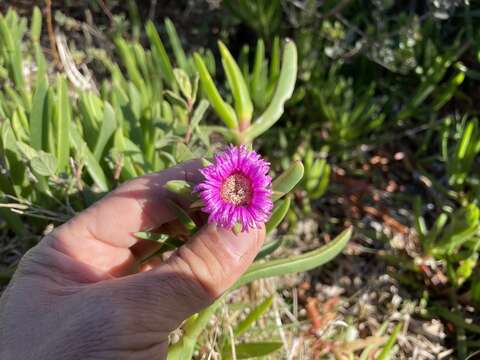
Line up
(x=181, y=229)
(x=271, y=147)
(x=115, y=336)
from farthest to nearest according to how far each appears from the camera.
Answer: (x=271, y=147)
(x=181, y=229)
(x=115, y=336)

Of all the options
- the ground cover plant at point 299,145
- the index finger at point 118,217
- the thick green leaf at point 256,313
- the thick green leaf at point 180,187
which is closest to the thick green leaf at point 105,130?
the ground cover plant at point 299,145

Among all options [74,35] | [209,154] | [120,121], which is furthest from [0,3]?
[209,154]

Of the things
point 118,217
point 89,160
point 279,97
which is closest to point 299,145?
point 279,97

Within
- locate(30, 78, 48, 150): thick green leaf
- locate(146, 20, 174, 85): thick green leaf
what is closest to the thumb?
locate(30, 78, 48, 150): thick green leaf

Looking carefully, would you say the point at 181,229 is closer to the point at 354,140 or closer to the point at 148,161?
the point at 148,161

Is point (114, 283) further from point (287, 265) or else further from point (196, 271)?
point (287, 265)

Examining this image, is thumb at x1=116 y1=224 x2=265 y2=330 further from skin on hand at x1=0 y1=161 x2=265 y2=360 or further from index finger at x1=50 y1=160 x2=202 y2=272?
index finger at x1=50 y1=160 x2=202 y2=272

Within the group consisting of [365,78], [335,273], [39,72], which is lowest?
[335,273]

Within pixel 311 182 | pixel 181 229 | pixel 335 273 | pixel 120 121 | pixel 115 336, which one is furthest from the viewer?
pixel 335 273
